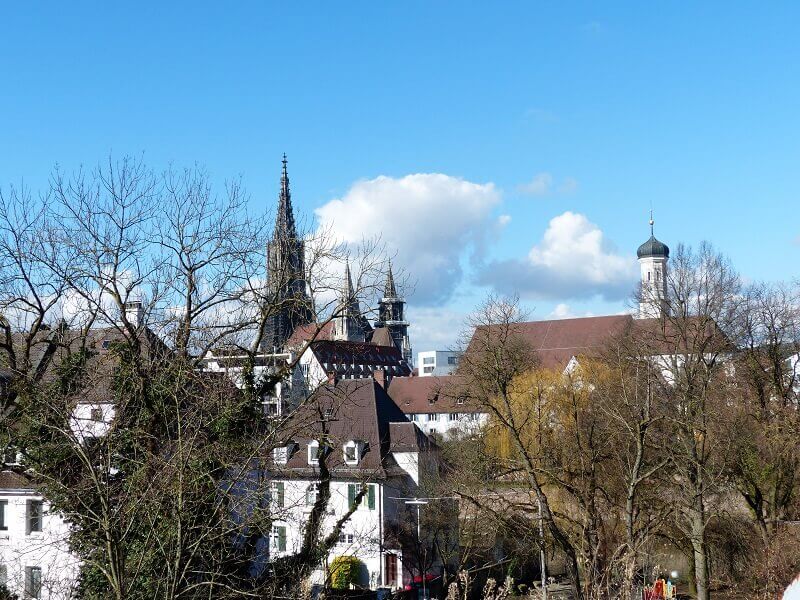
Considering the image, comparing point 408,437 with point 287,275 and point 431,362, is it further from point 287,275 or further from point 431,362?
point 431,362

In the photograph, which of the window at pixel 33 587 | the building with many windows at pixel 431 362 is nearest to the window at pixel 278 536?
the window at pixel 33 587

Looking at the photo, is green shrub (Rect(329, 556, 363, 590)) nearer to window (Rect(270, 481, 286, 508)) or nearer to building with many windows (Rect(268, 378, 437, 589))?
building with many windows (Rect(268, 378, 437, 589))

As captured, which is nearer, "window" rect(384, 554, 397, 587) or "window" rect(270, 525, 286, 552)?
"window" rect(270, 525, 286, 552)

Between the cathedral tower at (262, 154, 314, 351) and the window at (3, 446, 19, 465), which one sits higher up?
the cathedral tower at (262, 154, 314, 351)

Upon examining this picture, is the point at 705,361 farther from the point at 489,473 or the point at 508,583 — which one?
the point at 508,583

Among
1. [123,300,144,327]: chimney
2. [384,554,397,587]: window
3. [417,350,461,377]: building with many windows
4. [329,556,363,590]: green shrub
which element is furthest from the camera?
[417,350,461,377]: building with many windows

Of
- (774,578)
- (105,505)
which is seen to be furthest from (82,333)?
(774,578)

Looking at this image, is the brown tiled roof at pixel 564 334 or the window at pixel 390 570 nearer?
the window at pixel 390 570

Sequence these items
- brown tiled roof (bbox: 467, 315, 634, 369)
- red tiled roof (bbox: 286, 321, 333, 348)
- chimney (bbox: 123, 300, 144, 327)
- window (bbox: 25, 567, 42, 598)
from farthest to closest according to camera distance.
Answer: brown tiled roof (bbox: 467, 315, 634, 369) < red tiled roof (bbox: 286, 321, 333, 348) < chimney (bbox: 123, 300, 144, 327) < window (bbox: 25, 567, 42, 598)

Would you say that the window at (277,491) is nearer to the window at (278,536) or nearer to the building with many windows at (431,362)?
the window at (278,536)

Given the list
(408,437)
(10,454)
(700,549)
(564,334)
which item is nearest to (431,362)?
(564,334)

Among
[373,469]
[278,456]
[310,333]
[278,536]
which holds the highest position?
[310,333]

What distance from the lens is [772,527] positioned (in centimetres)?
2638

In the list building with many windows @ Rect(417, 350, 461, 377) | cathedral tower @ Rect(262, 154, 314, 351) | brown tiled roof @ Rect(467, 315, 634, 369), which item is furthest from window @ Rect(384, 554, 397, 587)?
building with many windows @ Rect(417, 350, 461, 377)
